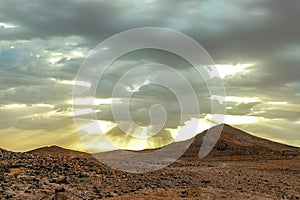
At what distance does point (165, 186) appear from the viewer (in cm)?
2112

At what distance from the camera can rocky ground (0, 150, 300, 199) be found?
1853 cm

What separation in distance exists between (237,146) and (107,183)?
39500 millimetres

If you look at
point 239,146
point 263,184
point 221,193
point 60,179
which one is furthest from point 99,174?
point 239,146

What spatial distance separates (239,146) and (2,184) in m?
43.5

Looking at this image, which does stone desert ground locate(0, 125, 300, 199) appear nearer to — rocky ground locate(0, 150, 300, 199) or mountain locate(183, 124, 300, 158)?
rocky ground locate(0, 150, 300, 199)

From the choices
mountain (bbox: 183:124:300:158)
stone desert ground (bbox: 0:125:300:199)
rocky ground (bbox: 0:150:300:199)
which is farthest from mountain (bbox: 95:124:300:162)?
rocky ground (bbox: 0:150:300:199)

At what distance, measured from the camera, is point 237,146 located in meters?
57.5

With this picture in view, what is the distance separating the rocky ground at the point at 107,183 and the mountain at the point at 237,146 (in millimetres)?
27282

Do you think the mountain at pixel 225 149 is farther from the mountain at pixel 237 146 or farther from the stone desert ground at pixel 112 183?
the stone desert ground at pixel 112 183

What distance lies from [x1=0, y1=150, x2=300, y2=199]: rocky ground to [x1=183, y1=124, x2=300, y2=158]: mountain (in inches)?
1074

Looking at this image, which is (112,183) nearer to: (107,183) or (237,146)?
(107,183)

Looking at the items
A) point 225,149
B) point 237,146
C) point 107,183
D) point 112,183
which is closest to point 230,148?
point 225,149

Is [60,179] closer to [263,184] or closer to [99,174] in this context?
[99,174]

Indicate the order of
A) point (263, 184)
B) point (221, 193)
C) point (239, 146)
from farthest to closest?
point (239, 146)
point (263, 184)
point (221, 193)
